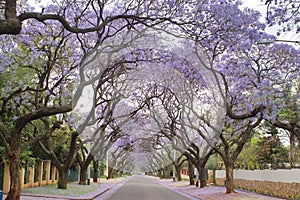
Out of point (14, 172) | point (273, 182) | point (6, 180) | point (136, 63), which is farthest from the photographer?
point (273, 182)

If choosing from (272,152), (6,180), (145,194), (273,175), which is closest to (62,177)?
(6,180)

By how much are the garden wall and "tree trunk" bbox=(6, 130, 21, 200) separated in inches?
498

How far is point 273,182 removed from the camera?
2525 centimetres

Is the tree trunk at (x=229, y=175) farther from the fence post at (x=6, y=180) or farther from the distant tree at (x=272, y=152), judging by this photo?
the distant tree at (x=272, y=152)

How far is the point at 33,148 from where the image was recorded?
2820 cm

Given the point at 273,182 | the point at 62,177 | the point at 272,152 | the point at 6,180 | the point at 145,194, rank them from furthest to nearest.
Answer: the point at 272,152
the point at 145,194
the point at 273,182
the point at 62,177
the point at 6,180

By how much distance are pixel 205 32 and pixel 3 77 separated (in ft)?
28.6

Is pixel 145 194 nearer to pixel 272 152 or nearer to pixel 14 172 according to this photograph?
pixel 14 172

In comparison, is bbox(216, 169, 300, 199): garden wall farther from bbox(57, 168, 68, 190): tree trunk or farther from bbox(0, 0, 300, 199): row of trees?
bbox(57, 168, 68, 190): tree trunk

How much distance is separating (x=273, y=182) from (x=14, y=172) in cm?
1615

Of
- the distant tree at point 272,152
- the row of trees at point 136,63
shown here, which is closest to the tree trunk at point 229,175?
the row of trees at point 136,63

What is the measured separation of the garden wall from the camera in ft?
71.4

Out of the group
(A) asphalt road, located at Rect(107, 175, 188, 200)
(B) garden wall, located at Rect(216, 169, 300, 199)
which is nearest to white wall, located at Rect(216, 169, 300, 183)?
(B) garden wall, located at Rect(216, 169, 300, 199)

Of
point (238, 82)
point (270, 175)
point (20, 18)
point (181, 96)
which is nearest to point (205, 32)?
point (238, 82)
